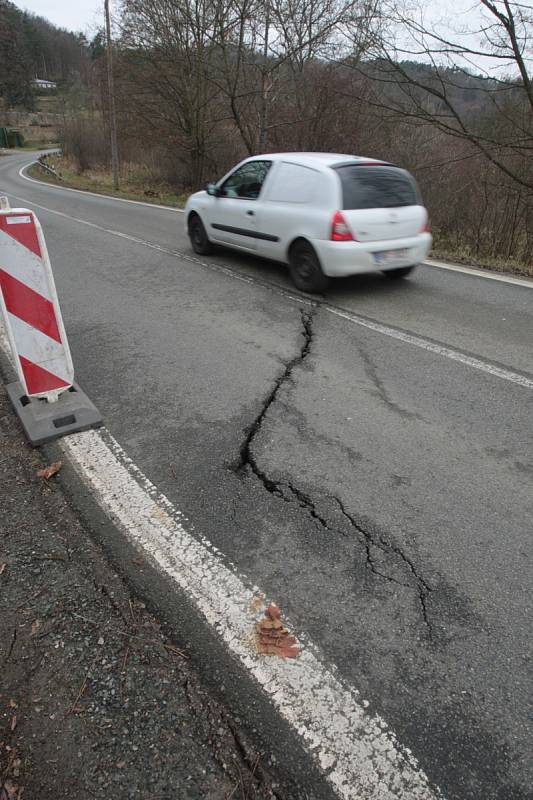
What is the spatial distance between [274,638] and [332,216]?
504 cm

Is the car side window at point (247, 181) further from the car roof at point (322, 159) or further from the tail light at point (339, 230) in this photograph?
the tail light at point (339, 230)

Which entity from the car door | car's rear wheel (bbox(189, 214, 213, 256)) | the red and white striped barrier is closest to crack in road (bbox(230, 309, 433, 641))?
the red and white striped barrier

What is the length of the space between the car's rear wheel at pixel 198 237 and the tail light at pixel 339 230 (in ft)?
10.1

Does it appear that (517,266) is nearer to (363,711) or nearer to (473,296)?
(473,296)

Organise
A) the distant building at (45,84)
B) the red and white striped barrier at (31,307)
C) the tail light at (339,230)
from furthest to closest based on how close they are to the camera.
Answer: the distant building at (45,84), the tail light at (339,230), the red and white striped barrier at (31,307)

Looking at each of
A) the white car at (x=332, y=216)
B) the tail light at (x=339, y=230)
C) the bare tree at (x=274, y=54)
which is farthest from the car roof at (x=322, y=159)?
the bare tree at (x=274, y=54)

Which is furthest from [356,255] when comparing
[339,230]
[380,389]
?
[380,389]

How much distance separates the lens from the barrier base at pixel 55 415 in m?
3.33

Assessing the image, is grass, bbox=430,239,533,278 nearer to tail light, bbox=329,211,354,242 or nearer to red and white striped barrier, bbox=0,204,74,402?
tail light, bbox=329,211,354,242

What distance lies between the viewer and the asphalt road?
1876 mm

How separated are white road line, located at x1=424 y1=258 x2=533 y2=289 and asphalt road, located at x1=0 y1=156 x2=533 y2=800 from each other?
102 centimetres

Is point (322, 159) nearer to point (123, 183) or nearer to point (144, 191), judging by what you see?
point (144, 191)

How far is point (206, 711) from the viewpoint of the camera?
174 cm

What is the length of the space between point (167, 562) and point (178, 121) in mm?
23209
